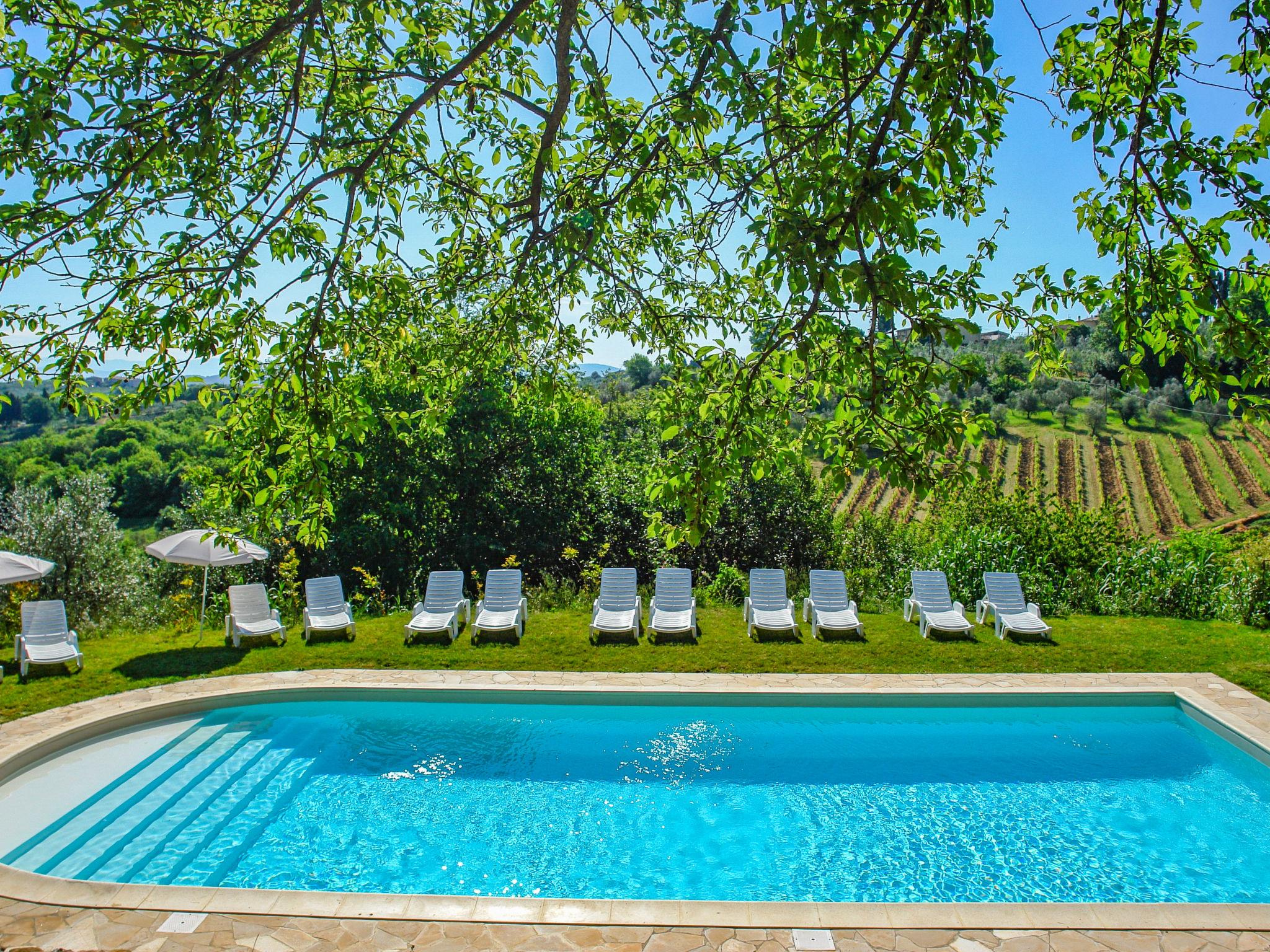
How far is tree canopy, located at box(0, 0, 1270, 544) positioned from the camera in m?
3.74

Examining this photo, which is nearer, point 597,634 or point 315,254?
point 315,254

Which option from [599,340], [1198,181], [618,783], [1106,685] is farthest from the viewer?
[1106,685]

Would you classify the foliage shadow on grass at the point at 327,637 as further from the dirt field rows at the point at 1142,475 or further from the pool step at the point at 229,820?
the dirt field rows at the point at 1142,475

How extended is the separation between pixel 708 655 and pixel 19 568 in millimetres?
9282

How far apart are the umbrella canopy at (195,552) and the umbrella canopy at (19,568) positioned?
1.28 m

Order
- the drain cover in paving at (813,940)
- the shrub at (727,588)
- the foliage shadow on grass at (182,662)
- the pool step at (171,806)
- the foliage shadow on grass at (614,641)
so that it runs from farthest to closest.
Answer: the shrub at (727,588) → the foliage shadow on grass at (614,641) → the foliage shadow on grass at (182,662) → the pool step at (171,806) → the drain cover in paving at (813,940)

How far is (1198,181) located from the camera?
4.31 metres

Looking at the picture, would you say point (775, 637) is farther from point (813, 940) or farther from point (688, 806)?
point (813, 940)

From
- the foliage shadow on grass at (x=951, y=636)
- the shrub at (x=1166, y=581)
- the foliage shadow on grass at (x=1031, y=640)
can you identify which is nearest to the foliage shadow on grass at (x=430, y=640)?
the foliage shadow on grass at (x=951, y=636)

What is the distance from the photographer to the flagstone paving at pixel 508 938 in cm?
482

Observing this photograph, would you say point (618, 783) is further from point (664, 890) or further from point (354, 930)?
point (354, 930)

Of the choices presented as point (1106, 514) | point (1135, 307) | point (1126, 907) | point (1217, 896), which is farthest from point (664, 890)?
point (1106, 514)

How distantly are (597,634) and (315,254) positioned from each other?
750cm

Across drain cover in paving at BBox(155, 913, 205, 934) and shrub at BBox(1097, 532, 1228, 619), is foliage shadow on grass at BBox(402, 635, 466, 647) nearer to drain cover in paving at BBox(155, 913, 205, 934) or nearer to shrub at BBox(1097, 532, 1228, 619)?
drain cover in paving at BBox(155, 913, 205, 934)
